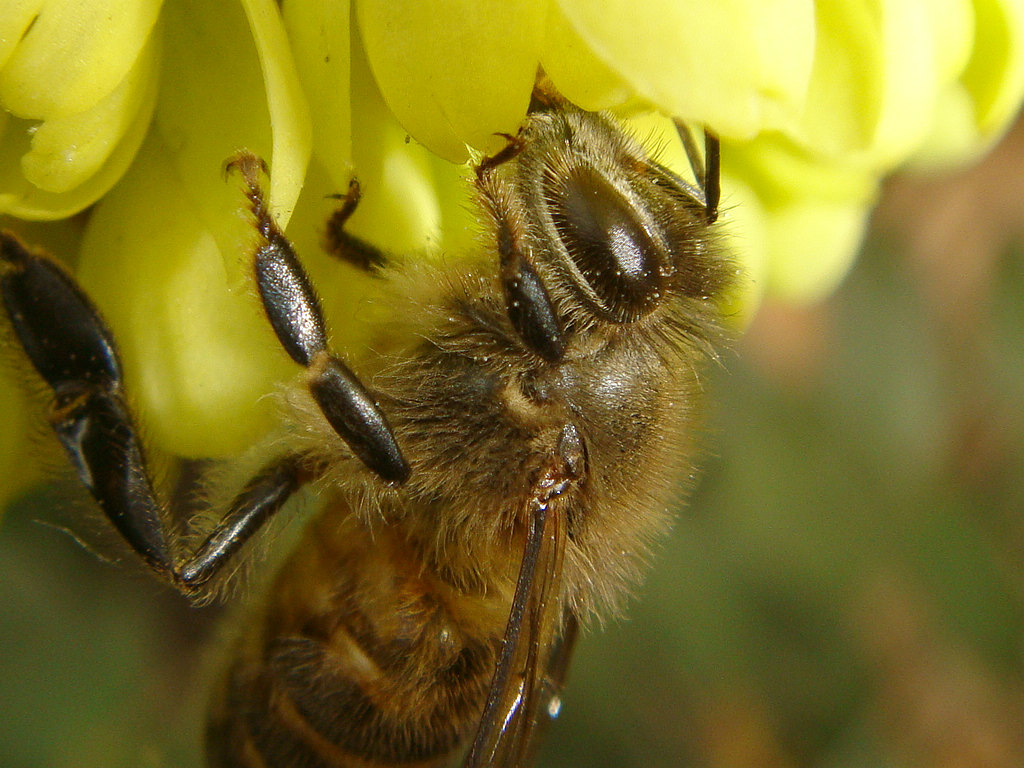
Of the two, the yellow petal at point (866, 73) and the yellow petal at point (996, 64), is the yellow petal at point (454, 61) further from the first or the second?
the yellow petal at point (996, 64)

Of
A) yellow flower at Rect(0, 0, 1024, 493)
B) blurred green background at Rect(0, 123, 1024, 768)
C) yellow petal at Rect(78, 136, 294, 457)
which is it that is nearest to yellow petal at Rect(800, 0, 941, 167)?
yellow flower at Rect(0, 0, 1024, 493)

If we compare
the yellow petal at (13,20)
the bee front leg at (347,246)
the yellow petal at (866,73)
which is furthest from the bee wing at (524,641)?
the yellow petal at (13,20)

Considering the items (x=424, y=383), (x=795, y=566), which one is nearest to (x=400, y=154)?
(x=424, y=383)

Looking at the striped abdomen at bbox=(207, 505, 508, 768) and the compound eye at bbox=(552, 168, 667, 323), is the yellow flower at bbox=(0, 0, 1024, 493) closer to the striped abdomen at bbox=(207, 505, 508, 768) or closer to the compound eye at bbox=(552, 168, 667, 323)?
the compound eye at bbox=(552, 168, 667, 323)

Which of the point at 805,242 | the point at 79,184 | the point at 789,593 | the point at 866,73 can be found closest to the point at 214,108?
the point at 79,184

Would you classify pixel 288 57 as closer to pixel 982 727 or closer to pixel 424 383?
pixel 424 383

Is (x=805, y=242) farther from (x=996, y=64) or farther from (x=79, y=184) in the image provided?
(x=79, y=184)
